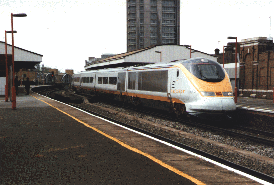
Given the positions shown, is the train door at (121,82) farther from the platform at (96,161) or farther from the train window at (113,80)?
the platform at (96,161)

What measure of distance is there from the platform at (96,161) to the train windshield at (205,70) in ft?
20.8

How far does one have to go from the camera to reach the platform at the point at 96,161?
19.8 feet

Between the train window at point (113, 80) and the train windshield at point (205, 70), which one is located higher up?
the train windshield at point (205, 70)

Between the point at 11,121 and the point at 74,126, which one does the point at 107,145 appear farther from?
the point at 11,121

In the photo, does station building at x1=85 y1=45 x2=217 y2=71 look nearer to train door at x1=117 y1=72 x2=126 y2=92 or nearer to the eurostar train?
train door at x1=117 y1=72 x2=126 y2=92

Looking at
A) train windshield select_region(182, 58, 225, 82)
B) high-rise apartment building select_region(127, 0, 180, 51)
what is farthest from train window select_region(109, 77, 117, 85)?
high-rise apartment building select_region(127, 0, 180, 51)

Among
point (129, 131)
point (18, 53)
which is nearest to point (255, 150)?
point (129, 131)

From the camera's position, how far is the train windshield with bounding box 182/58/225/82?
15.9 metres

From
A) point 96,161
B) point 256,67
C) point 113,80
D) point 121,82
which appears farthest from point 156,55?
point 96,161

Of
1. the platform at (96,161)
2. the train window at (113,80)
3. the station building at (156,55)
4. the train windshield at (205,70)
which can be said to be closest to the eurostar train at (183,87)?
the train windshield at (205,70)

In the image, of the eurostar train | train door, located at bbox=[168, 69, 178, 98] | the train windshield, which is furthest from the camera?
train door, located at bbox=[168, 69, 178, 98]

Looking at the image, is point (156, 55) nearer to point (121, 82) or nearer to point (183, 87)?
point (121, 82)

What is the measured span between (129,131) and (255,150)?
4.59m

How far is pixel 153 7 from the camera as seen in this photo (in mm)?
126812
